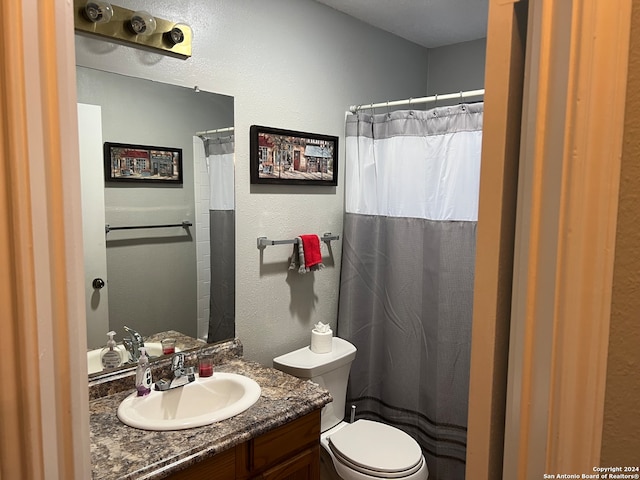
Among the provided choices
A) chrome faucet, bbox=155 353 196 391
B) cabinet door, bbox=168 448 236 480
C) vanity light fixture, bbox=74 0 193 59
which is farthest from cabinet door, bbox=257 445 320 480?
vanity light fixture, bbox=74 0 193 59

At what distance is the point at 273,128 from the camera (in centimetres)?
234

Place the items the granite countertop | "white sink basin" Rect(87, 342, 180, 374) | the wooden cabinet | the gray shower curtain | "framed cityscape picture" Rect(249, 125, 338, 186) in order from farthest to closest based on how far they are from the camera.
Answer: the gray shower curtain → "framed cityscape picture" Rect(249, 125, 338, 186) → "white sink basin" Rect(87, 342, 180, 374) → the wooden cabinet → the granite countertop

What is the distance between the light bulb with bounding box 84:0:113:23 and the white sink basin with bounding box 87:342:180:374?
1204 millimetres

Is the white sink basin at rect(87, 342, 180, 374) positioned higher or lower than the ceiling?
lower

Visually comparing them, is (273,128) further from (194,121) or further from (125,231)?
(125,231)

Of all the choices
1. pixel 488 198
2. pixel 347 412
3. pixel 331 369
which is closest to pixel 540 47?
pixel 488 198

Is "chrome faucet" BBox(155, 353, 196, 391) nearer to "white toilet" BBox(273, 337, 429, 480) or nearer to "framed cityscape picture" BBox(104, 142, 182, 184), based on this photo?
"white toilet" BBox(273, 337, 429, 480)

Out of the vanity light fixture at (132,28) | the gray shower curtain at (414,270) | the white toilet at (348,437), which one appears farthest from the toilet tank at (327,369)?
the vanity light fixture at (132,28)

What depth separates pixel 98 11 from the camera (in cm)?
169

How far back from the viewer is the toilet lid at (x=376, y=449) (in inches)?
79.1

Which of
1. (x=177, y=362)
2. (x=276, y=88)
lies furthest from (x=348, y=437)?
(x=276, y=88)

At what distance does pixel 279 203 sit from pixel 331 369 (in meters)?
0.88

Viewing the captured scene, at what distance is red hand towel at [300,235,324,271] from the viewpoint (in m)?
2.48

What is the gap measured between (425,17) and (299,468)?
7.90 feet
